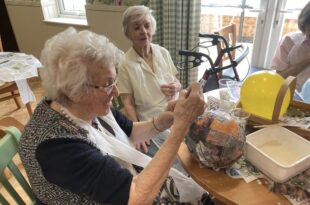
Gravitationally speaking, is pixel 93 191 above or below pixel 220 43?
below

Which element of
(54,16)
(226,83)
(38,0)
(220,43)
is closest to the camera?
(226,83)

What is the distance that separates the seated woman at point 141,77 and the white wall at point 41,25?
4.26 feet

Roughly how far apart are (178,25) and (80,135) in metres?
1.81

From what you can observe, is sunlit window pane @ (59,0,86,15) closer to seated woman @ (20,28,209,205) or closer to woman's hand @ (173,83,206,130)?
seated woman @ (20,28,209,205)

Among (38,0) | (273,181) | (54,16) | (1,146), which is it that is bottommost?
(273,181)

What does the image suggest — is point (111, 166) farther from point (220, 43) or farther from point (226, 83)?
point (220, 43)

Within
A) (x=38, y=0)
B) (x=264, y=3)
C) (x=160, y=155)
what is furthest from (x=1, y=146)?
(x=38, y=0)

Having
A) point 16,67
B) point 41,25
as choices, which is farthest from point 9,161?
point 41,25

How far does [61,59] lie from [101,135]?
1.09 ft

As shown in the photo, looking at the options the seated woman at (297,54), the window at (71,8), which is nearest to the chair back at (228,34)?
the seated woman at (297,54)

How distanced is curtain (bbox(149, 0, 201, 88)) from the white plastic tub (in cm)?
161

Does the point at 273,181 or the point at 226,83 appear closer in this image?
the point at 273,181

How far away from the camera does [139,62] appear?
1642mm

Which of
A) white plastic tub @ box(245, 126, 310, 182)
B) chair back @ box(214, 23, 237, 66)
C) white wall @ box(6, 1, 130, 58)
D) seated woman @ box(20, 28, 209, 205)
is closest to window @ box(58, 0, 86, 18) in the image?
white wall @ box(6, 1, 130, 58)
